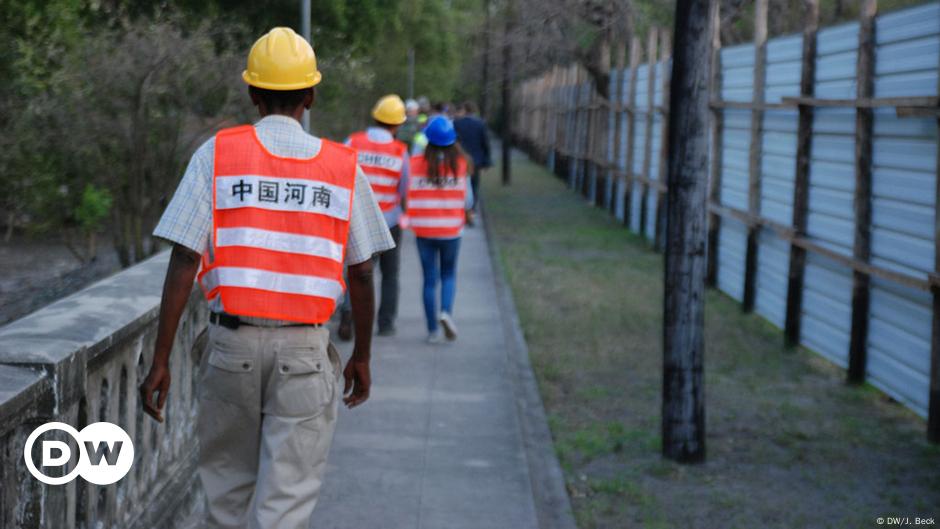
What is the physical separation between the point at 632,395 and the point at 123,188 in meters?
4.14

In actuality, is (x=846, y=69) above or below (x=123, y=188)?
above

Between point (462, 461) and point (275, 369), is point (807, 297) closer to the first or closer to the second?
point (462, 461)

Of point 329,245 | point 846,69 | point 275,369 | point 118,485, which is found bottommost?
point 118,485

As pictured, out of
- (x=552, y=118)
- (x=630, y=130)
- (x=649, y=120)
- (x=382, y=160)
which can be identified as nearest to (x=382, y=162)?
(x=382, y=160)

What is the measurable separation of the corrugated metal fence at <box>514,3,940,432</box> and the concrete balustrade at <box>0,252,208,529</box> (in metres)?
4.04

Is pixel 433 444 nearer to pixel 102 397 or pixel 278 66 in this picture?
pixel 102 397

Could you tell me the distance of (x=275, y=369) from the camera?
3.90 m

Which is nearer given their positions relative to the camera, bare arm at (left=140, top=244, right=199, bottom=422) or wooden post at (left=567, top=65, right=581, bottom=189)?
bare arm at (left=140, top=244, right=199, bottom=422)

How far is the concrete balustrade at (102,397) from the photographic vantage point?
3.64 metres

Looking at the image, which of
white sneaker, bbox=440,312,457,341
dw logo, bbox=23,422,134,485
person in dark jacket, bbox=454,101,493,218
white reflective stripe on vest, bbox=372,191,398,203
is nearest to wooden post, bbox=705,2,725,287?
white sneaker, bbox=440,312,457,341

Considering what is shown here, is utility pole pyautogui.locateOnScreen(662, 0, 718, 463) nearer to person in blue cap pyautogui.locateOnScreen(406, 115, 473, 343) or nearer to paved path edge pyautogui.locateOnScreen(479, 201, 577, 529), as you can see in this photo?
paved path edge pyautogui.locateOnScreen(479, 201, 577, 529)

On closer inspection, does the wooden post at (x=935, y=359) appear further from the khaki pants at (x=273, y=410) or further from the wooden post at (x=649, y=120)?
the wooden post at (x=649, y=120)

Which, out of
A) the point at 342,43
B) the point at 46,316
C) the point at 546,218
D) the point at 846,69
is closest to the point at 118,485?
the point at 46,316

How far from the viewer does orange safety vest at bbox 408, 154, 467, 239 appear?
32.9ft
